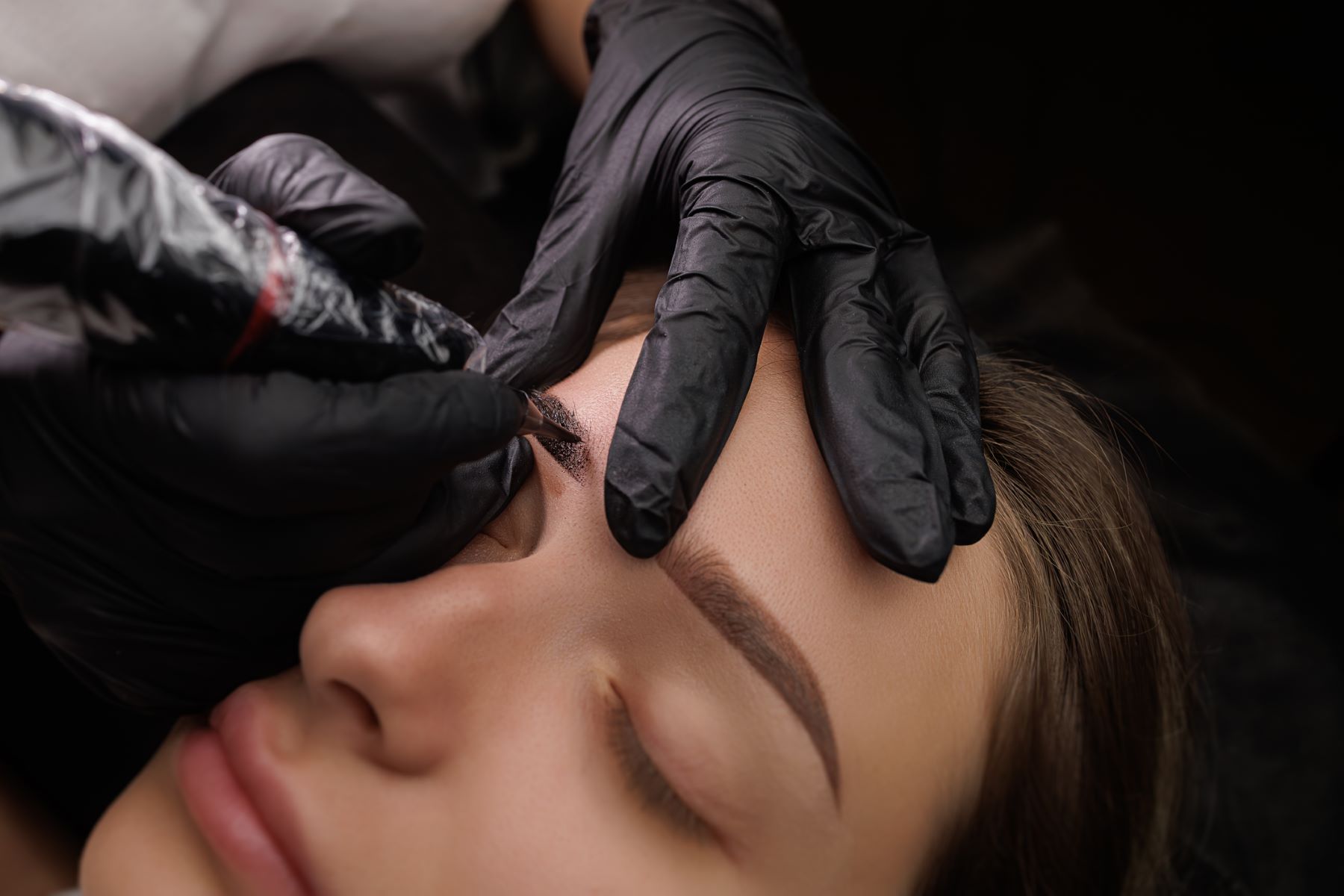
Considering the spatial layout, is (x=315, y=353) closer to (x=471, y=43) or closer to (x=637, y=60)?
(x=637, y=60)

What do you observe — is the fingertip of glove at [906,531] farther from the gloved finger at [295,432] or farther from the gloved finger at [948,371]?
the gloved finger at [295,432]

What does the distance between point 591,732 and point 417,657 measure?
0.53 feet

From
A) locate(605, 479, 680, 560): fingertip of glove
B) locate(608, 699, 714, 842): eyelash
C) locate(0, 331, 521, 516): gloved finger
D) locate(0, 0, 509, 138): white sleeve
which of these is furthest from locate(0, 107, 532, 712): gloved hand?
locate(0, 0, 509, 138): white sleeve

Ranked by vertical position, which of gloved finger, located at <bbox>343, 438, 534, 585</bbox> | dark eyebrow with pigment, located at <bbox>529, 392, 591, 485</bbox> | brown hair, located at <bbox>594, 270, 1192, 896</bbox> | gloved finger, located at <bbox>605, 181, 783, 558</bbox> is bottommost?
brown hair, located at <bbox>594, 270, 1192, 896</bbox>

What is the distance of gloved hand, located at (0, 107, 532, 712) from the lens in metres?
0.61

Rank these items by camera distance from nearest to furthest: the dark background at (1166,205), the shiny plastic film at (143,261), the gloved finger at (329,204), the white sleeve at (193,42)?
the shiny plastic film at (143,261)
the gloved finger at (329,204)
the white sleeve at (193,42)
the dark background at (1166,205)

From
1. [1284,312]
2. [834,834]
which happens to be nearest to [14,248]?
[834,834]

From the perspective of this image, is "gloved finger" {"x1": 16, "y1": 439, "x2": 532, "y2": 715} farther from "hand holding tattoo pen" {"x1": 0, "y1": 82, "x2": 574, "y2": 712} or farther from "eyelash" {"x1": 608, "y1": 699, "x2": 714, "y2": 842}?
"eyelash" {"x1": 608, "y1": 699, "x2": 714, "y2": 842}

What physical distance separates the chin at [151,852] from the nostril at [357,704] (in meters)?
0.17

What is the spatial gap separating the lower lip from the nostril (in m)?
0.11

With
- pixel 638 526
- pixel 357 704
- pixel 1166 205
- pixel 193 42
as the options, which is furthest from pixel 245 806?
pixel 1166 205

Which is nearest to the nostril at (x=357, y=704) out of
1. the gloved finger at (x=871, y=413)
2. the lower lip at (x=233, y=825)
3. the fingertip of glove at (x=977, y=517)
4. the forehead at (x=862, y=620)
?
the lower lip at (x=233, y=825)

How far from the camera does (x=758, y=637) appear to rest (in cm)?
71

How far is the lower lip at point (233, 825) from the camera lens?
694mm
